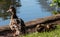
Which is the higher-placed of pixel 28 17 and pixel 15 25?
pixel 15 25

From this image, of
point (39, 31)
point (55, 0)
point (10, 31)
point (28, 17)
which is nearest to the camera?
point (39, 31)

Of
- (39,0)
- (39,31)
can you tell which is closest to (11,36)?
(39,31)

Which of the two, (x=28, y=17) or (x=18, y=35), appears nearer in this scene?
(x=18, y=35)

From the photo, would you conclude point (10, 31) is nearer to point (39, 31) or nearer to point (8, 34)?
point (8, 34)

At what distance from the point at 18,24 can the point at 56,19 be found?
3113 millimetres

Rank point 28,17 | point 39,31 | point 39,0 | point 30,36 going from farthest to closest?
point 39,0, point 28,17, point 39,31, point 30,36

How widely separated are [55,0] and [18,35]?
395 cm

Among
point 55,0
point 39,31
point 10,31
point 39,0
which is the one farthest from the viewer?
point 39,0

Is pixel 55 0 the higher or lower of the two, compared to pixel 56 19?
higher

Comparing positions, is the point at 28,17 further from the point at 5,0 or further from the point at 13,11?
the point at 5,0

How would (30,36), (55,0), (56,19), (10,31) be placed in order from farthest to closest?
1. (55,0)
2. (56,19)
3. (10,31)
4. (30,36)

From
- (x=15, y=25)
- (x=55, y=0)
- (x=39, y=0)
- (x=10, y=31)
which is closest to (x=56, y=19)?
(x=55, y=0)

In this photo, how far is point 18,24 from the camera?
8328 millimetres

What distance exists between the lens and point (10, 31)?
31.6 ft
